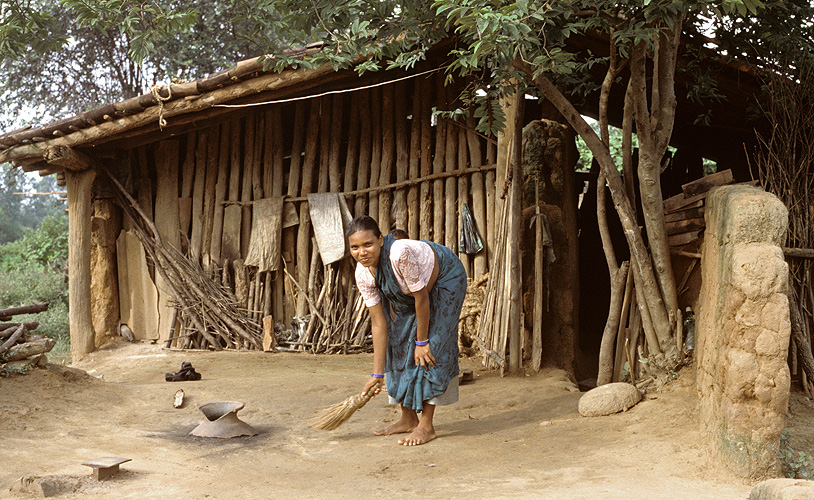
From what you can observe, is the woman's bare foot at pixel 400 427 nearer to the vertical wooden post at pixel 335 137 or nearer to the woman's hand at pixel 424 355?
the woman's hand at pixel 424 355

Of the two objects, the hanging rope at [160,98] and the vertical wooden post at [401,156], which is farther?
the vertical wooden post at [401,156]

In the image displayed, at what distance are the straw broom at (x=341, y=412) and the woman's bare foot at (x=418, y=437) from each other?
1.11ft

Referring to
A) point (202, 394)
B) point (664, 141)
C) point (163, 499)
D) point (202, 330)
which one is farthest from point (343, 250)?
point (163, 499)

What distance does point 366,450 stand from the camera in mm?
4289

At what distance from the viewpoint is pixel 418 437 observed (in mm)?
4340

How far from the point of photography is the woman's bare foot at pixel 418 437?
4.32 m

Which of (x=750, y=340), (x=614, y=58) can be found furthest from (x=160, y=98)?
(x=750, y=340)

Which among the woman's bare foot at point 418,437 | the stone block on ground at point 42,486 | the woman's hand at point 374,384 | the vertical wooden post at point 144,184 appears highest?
the vertical wooden post at point 144,184

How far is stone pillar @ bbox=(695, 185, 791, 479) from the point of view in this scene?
3283 millimetres

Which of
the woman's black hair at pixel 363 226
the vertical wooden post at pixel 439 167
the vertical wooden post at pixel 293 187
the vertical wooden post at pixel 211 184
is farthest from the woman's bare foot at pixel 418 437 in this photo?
the vertical wooden post at pixel 211 184

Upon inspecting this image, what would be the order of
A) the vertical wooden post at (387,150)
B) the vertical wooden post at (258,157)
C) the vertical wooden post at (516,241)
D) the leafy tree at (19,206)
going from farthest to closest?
the leafy tree at (19,206) < the vertical wooden post at (258,157) < the vertical wooden post at (387,150) < the vertical wooden post at (516,241)

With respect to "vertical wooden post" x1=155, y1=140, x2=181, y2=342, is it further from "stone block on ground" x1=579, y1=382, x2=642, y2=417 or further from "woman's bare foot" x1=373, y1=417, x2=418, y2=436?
"stone block on ground" x1=579, y1=382, x2=642, y2=417

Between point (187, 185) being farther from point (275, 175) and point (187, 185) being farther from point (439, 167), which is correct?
point (439, 167)

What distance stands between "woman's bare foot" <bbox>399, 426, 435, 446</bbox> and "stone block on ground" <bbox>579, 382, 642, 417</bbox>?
104 cm
